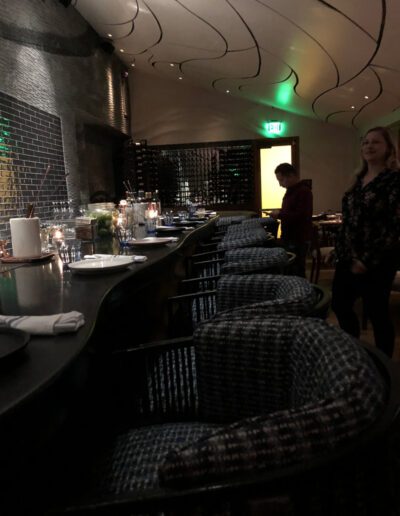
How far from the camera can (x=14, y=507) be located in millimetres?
675

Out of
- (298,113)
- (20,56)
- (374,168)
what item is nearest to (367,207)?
(374,168)

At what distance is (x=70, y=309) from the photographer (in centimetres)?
112

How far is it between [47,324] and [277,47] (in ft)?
19.4

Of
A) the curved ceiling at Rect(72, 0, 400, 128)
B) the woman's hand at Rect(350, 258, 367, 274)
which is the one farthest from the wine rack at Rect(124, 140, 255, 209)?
the woman's hand at Rect(350, 258, 367, 274)

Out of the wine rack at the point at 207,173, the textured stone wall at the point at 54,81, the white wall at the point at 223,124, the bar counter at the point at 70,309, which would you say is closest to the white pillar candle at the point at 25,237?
the bar counter at the point at 70,309

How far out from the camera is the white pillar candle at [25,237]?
212cm

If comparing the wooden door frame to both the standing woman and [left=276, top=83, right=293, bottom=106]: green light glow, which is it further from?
the standing woman

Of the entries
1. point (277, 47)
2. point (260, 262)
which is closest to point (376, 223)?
point (260, 262)

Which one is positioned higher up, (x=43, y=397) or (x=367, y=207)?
(x=367, y=207)

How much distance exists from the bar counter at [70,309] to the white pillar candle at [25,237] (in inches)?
4.7

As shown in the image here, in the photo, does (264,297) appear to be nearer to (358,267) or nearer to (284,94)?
(358,267)

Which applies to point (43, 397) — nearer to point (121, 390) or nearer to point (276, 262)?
point (121, 390)

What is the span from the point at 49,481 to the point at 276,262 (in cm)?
133

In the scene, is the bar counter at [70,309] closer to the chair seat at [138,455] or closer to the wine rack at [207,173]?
the chair seat at [138,455]
